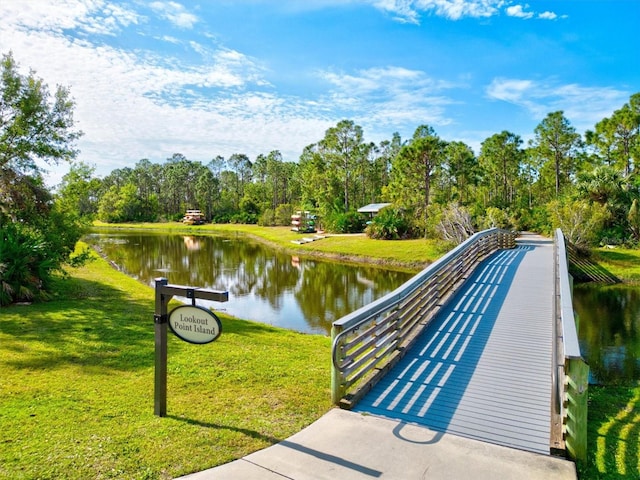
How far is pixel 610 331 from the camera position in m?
13.8

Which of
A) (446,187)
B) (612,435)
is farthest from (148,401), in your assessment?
(446,187)

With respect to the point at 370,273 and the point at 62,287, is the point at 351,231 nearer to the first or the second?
the point at 370,273

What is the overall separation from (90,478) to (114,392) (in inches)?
87.8

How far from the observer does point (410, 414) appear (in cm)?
540

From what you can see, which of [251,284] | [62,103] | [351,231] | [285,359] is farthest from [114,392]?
[351,231]

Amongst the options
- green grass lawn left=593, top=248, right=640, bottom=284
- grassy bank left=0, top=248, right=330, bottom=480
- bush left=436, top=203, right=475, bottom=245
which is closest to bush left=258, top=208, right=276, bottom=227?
bush left=436, top=203, right=475, bottom=245

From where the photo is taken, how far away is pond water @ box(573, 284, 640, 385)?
10.2 m

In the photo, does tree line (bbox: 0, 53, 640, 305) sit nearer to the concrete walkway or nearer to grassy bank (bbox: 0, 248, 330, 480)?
grassy bank (bbox: 0, 248, 330, 480)

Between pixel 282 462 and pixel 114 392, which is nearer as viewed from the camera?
pixel 282 462

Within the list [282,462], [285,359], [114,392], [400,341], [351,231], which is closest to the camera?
[282,462]

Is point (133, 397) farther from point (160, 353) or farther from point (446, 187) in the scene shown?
point (446, 187)

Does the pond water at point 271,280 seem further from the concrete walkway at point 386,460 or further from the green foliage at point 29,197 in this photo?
the concrete walkway at point 386,460

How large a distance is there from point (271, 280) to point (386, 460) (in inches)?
797

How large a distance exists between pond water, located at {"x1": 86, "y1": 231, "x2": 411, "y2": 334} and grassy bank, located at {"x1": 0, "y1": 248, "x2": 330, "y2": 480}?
547 cm
